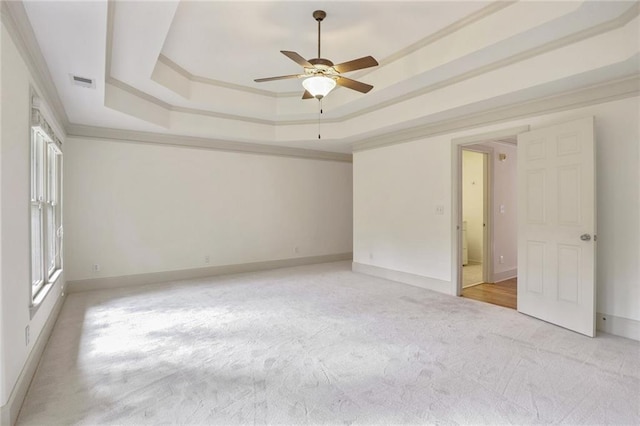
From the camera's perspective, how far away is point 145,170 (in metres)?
5.48

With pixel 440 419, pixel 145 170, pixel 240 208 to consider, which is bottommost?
pixel 440 419

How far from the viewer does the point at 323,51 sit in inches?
151

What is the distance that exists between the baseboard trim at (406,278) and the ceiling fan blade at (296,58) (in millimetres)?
3490

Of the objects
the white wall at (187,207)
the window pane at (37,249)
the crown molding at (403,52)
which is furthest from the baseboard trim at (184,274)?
the crown molding at (403,52)

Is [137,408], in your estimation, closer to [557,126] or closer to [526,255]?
[526,255]

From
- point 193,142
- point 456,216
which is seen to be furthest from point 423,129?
point 193,142

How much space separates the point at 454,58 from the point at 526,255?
2.26 meters

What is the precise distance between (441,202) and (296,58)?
10.1 feet

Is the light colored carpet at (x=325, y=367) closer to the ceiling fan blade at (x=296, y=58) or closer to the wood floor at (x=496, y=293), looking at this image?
the wood floor at (x=496, y=293)

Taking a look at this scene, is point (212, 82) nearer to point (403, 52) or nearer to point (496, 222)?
point (403, 52)

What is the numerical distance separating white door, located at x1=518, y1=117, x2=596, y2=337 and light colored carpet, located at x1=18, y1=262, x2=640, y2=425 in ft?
0.80

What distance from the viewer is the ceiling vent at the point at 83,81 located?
10.7 feet

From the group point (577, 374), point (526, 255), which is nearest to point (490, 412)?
point (577, 374)

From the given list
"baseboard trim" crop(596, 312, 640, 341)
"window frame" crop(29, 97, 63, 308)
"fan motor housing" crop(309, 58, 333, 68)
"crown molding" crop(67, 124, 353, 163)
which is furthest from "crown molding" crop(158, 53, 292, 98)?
"baseboard trim" crop(596, 312, 640, 341)
